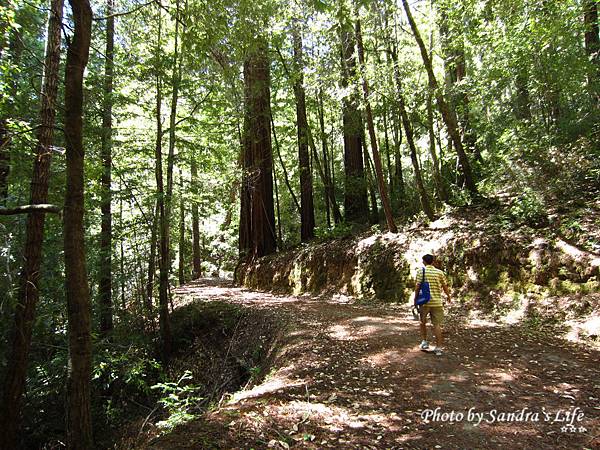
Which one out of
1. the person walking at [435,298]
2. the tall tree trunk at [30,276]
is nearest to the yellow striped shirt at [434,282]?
the person walking at [435,298]

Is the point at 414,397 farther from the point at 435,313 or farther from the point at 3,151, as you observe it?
the point at 3,151

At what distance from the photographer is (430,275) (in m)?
5.59

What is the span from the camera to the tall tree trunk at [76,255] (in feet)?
13.5

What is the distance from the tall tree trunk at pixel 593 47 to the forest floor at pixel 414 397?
21.8ft

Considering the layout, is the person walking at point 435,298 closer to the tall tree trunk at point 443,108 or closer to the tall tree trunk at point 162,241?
the tall tree trunk at point 443,108

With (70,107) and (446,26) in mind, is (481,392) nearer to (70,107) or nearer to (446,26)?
(70,107)

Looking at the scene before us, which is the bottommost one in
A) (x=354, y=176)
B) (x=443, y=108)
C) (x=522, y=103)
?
(x=354, y=176)

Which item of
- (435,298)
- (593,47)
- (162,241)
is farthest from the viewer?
(593,47)

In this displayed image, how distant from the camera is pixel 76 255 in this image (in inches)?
167

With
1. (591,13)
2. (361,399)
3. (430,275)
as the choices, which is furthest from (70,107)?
(591,13)

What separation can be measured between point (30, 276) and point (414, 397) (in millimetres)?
6742

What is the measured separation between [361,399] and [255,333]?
4.94 metres

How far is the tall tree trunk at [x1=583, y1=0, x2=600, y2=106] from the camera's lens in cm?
870

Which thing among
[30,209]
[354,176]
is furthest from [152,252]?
[354,176]
